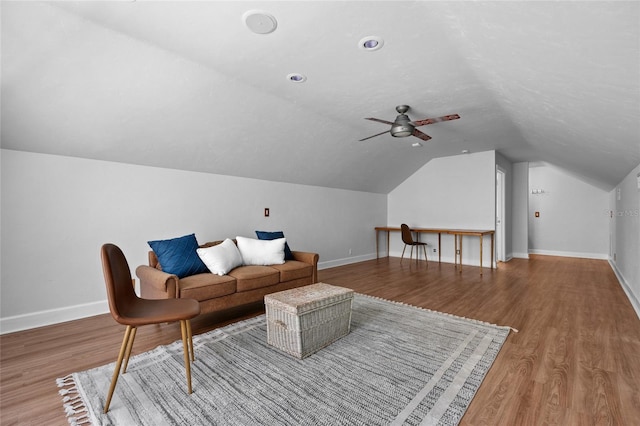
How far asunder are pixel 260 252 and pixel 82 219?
1.98m

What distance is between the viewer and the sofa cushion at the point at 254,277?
318 centimetres

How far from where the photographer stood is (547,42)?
1.77 metres

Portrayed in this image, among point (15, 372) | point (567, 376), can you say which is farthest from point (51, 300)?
point (567, 376)

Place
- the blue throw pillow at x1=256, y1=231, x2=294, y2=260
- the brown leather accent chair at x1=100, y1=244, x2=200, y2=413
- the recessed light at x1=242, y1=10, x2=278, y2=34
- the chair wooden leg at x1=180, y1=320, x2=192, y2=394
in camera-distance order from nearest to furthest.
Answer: the brown leather accent chair at x1=100, y1=244, x2=200, y2=413 < the chair wooden leg at x1=180, y1=320, x2=192, y2=394 < the recessed light at x1=242, y1=10, x2=278, y2=34 < the blue throw pillow at x1=256, y1=231, x2=294, y2=260

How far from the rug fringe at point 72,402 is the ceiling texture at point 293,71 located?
227 centimetres

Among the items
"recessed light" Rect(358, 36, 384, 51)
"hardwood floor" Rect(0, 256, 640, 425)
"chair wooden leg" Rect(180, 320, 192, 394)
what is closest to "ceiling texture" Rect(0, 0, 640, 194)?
"recessed light" Rect(358, 36, 384, 51)

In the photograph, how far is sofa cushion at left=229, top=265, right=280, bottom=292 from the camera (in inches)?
125

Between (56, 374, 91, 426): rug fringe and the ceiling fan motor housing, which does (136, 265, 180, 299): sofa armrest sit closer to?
(56, 374, 91, 426): rug fringe

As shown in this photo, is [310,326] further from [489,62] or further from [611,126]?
[611,126]

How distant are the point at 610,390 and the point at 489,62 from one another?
246 centimetres

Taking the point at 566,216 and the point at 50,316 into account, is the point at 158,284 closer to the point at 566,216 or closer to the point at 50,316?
the point at 50,316

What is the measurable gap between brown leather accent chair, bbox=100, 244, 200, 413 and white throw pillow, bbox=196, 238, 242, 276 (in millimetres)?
1085

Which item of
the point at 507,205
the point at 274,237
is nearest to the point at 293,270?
the point at 274,237

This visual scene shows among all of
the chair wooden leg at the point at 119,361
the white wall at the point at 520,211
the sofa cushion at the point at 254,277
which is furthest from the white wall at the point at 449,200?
the chair wooden leg at the point at 119,361
